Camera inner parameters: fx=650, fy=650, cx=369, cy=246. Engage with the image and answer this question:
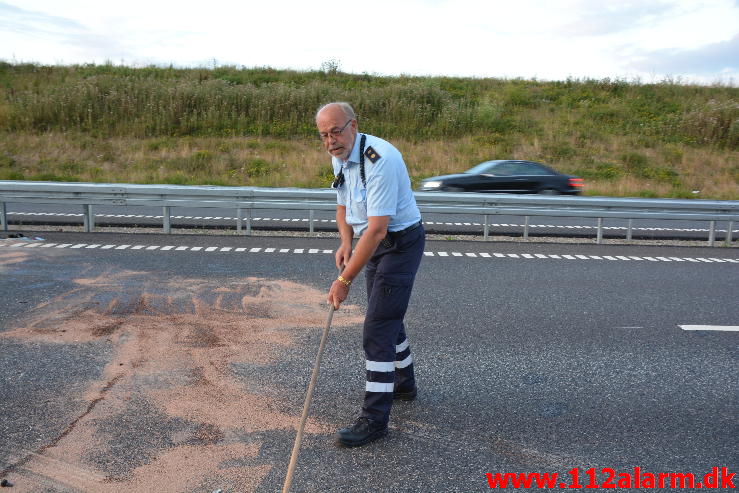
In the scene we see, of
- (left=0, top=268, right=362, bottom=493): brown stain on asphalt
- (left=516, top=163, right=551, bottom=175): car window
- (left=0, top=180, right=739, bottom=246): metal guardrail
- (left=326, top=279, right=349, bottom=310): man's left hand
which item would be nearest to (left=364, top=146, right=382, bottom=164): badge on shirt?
(left=326, top=279, right=349, bottom=310): man's left hand

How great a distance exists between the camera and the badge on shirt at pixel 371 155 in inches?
143

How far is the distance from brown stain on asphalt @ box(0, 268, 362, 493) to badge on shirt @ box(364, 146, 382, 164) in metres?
1.57

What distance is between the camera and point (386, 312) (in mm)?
3809

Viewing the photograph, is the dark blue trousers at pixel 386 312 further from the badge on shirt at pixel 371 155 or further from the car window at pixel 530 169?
the car window at pixel 530 169

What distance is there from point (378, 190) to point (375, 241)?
28 centimetres

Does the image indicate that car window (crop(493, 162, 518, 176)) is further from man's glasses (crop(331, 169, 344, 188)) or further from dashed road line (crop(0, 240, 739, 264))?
man's glasses (crop(331, 169, 344, 188))

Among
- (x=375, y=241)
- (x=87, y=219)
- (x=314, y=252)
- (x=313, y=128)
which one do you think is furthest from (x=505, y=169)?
(x=375, y=241)

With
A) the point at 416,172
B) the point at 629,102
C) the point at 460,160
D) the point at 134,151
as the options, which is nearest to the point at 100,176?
the point at 134,151

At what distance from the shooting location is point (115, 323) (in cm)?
565

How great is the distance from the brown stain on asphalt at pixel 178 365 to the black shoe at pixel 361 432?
0.23 m

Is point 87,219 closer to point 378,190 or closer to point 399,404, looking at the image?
point 399,404

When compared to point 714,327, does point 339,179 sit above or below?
above

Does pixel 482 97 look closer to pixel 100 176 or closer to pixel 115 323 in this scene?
pixel 100 176

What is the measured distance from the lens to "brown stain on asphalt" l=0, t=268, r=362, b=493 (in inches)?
126
